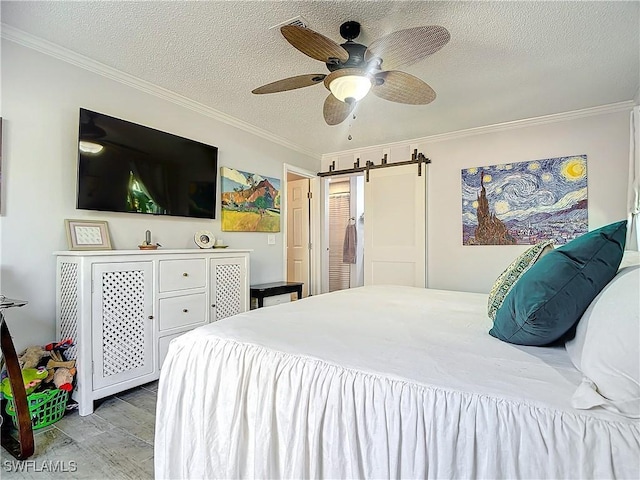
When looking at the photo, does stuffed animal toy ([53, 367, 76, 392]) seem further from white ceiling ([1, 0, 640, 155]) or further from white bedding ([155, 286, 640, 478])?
white ceiling ([1, 0, 640, 155])

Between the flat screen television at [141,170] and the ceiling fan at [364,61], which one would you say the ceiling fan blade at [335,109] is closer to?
the ceiling fan at [364,61]

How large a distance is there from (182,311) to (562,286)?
2527 mm

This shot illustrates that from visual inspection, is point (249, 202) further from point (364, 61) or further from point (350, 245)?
point (350, 245)

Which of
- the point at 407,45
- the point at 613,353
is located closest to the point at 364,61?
the point at 407,45

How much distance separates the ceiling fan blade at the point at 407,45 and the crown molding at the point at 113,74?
1956mm

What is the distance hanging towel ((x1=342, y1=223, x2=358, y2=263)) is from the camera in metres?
6.16

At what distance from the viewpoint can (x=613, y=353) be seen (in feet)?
2.64

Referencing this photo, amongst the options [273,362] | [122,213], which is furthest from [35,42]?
[273,362]

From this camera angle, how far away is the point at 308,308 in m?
1.84

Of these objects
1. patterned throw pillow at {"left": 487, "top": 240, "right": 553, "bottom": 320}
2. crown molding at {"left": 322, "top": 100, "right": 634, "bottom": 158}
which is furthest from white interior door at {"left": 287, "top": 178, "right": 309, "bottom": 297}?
patterned throw pillow at {"left": 487, "top": 240, "right": 553, "bottom": 320}

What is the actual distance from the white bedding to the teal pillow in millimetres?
80

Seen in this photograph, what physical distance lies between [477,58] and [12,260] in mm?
3315

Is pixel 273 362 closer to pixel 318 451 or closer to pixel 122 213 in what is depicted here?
pixel 318 451

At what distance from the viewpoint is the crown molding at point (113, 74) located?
2133mm
